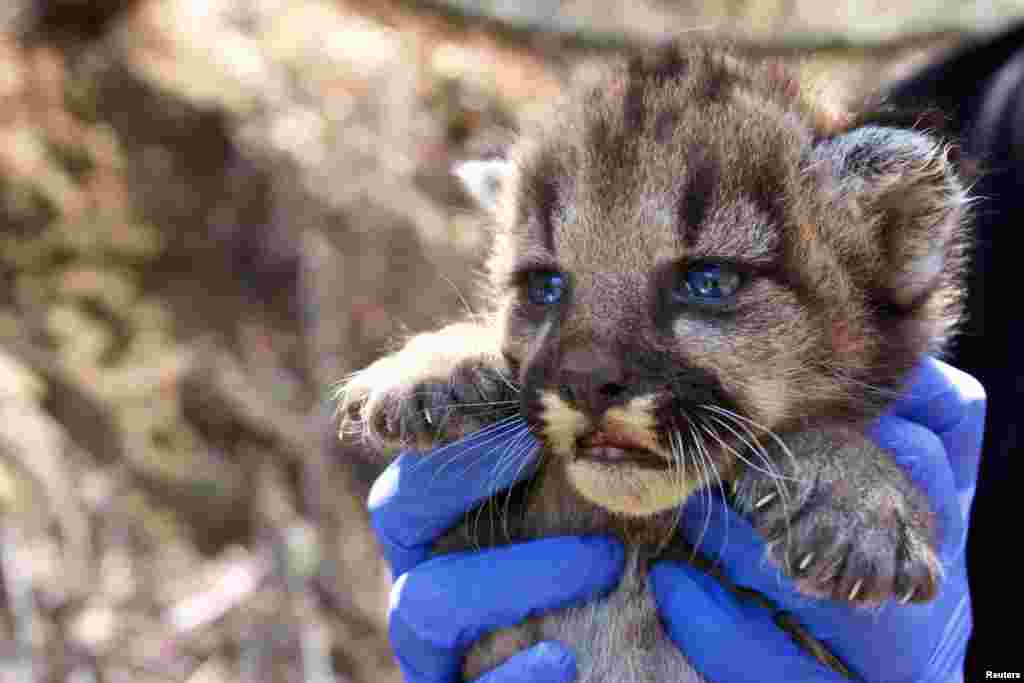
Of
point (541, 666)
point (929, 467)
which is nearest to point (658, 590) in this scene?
point (541, 666)

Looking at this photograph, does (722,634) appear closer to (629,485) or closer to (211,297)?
(629,485)

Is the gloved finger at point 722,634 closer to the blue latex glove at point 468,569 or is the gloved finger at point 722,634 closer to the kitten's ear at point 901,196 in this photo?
the blue latex glove at point 468,569

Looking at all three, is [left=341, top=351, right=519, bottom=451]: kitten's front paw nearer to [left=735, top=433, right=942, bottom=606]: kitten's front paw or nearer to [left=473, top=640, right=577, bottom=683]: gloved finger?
[left=473, top=640, right=577, bottom=683]: gloved finger

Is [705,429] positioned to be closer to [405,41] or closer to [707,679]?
[707,679]

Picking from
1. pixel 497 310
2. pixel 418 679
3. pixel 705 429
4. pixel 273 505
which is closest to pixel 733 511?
pixel 705 429

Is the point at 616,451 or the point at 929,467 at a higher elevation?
the point at 616,451

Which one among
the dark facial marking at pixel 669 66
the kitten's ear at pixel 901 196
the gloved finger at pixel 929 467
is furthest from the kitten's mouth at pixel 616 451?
the dark facial marking at pixel 669 66
